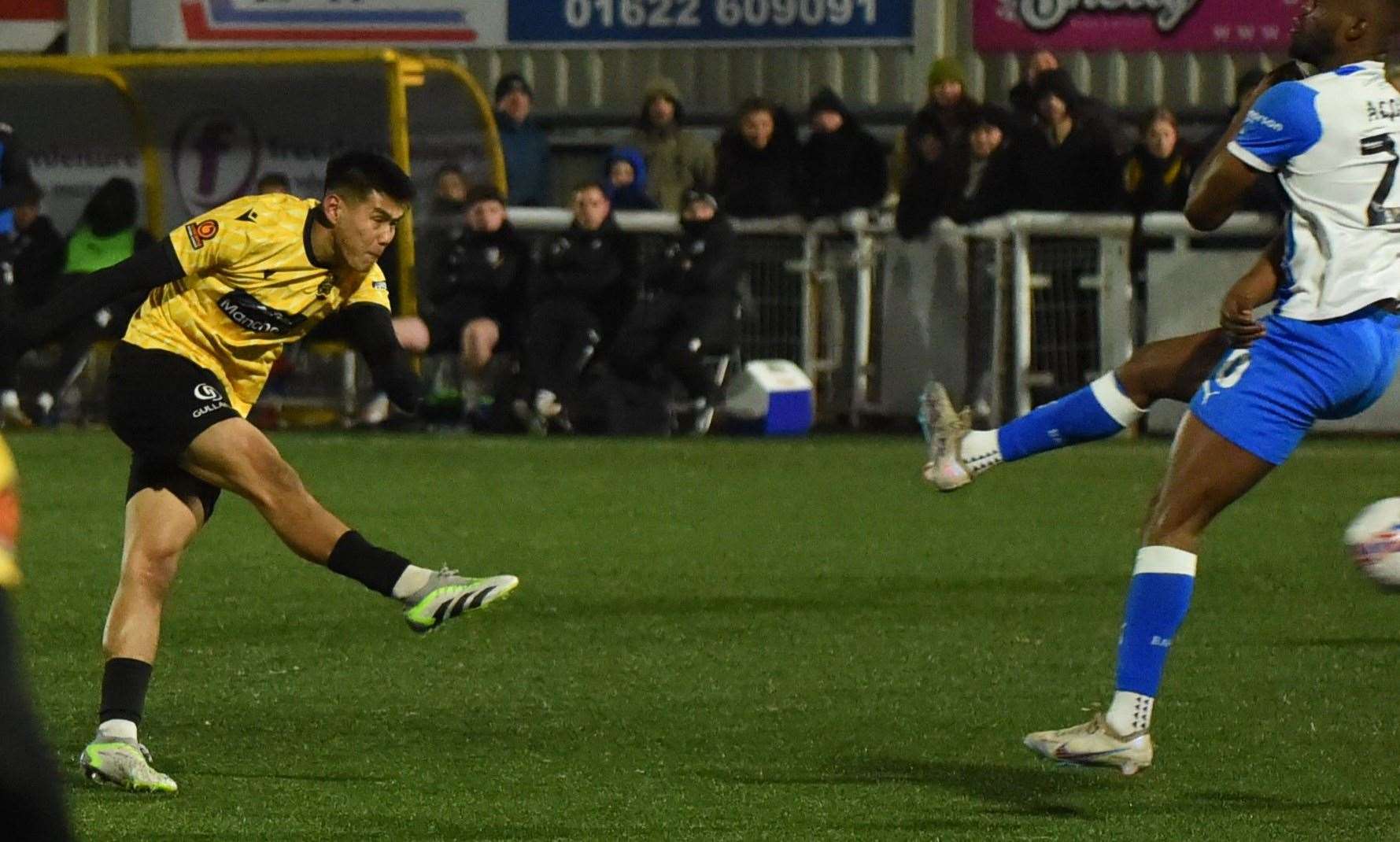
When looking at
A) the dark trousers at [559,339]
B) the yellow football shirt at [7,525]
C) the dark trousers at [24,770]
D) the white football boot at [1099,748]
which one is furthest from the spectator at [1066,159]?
the dark trousers at [24,770]

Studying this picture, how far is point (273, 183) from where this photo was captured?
752 inches

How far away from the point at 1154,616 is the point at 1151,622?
0.7 inches

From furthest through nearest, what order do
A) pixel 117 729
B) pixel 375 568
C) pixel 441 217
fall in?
pixel 441 217, pixel 375 568, pixel 117 729

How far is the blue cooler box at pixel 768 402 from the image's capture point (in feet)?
59.2

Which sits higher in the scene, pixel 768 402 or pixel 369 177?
pixel 369 177

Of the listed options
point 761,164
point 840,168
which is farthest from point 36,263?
point 840,168

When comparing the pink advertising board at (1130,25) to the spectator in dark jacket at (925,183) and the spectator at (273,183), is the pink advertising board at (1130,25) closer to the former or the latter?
the spectator in dark jacket at (925,183)

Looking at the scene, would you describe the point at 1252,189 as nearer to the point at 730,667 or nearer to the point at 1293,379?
the point at 730,667

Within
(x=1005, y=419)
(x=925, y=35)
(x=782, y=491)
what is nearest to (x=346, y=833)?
(x=782, y=491)

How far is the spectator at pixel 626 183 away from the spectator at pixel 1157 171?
3302mm

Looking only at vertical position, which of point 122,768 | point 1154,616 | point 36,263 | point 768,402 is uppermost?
point 1154,616

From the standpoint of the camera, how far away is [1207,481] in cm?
657

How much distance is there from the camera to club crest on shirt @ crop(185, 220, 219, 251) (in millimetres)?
7027

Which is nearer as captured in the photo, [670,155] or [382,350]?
[382,350]
